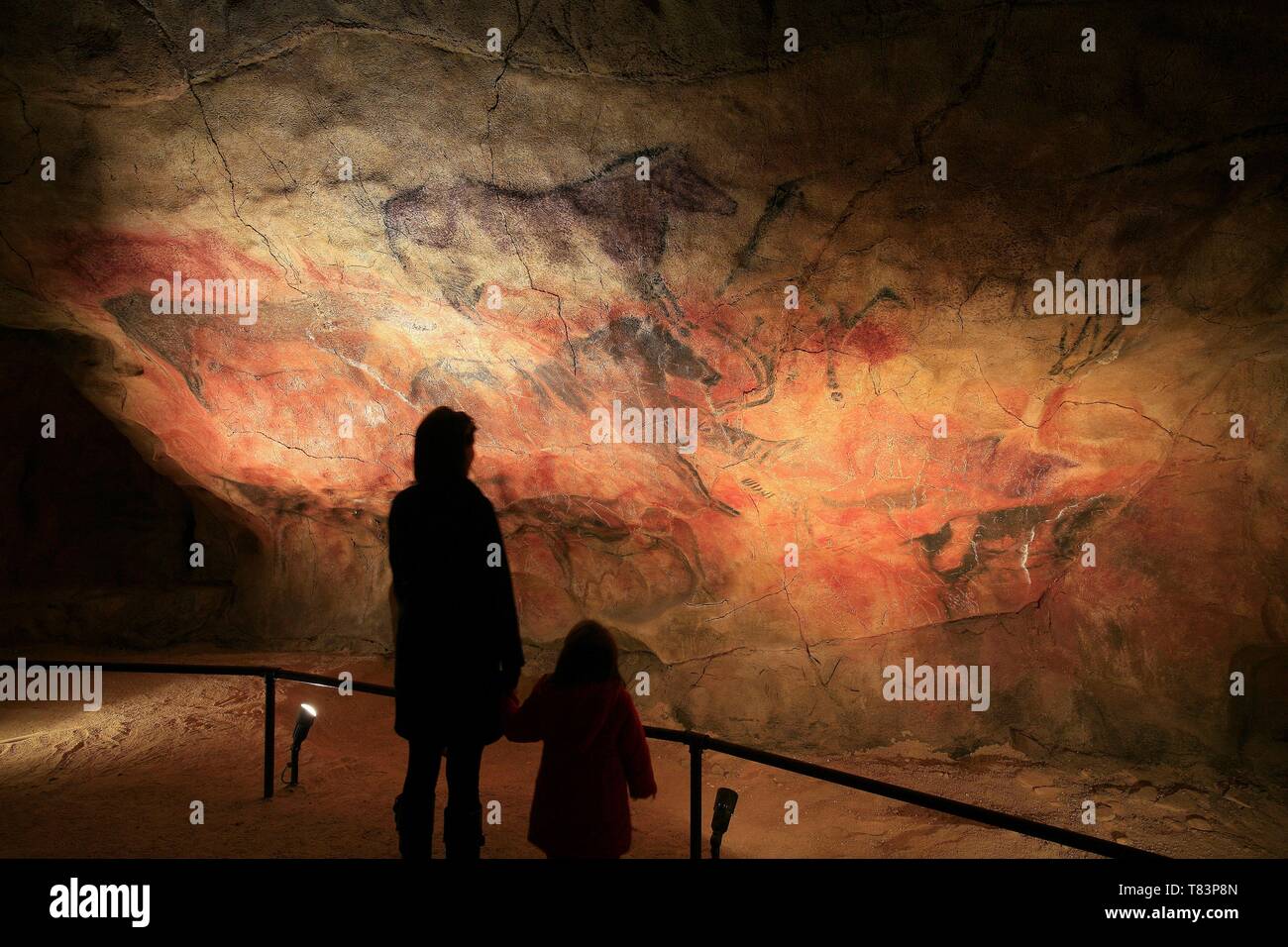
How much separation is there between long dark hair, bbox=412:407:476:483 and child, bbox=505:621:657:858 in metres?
0.66

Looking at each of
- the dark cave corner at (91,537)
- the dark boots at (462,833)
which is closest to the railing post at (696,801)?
the dark boots at (462,833)

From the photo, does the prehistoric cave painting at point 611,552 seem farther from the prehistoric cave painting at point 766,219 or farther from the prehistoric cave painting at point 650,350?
the prehistoric cave painting at point 766,219

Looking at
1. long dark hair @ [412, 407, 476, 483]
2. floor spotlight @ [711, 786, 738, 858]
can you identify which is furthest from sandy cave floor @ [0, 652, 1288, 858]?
long dark hair @ [412, 407, 476, 483]

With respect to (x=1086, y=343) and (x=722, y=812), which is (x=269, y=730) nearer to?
(x=722, y=812)

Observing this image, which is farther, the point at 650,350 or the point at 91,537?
the point at 91,537

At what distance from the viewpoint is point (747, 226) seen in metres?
3.36

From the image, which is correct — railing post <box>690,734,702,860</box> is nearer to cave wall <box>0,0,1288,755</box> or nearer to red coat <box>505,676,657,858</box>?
red coat <box>505,676,657,858</box>

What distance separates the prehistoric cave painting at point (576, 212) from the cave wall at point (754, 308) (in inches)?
0.8

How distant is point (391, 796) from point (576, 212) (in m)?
3.76

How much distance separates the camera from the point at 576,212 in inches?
134

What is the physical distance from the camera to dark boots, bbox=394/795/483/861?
2107mm

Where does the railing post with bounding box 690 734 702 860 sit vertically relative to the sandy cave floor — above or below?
above

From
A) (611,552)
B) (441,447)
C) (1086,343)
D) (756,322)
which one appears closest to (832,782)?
(441,447)

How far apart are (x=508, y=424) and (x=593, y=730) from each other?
11.1ft
